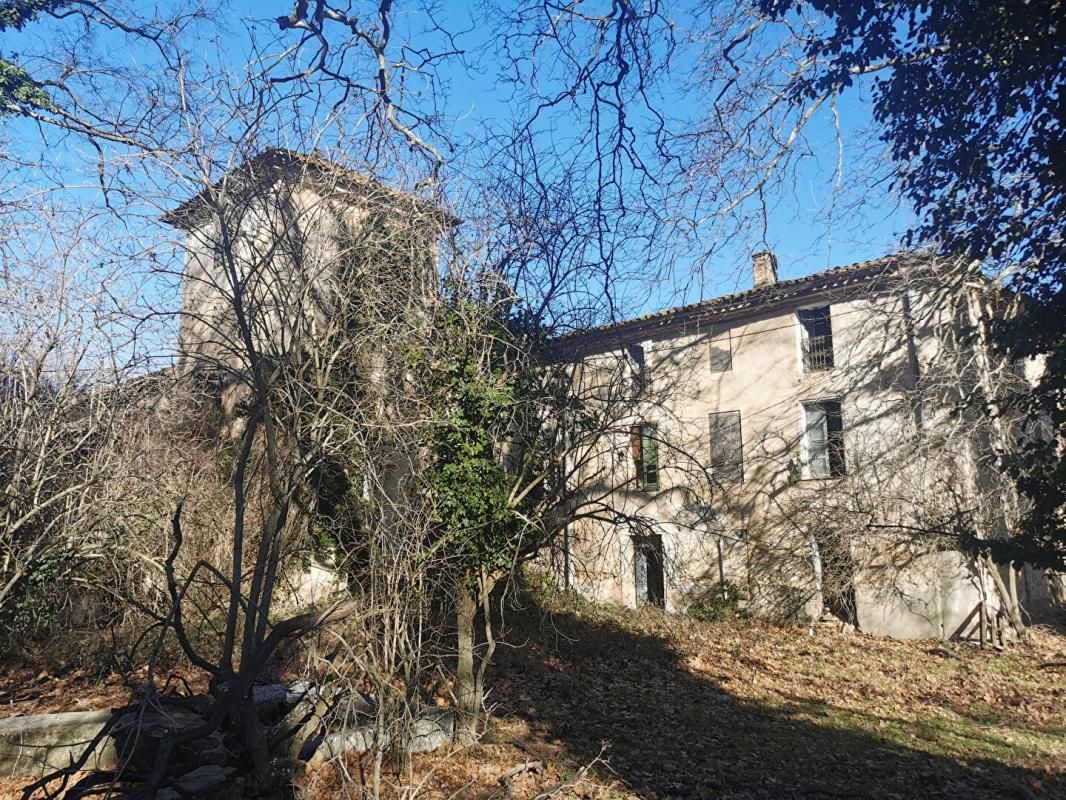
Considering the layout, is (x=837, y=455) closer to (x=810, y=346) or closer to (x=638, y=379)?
(x=810, y=346)

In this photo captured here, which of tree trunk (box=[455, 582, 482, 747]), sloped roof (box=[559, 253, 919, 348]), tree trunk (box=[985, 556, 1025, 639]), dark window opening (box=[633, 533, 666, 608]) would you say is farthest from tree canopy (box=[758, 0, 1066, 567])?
dark window opening (box=[633, 533, 666, 608])

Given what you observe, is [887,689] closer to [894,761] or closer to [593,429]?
[894,761]

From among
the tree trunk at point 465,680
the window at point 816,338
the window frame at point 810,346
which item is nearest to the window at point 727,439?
the window frame at point 810,346

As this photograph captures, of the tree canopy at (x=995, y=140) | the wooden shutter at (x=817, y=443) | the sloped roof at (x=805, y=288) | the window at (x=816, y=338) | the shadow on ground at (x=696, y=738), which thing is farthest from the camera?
the window at (x=816, y=338)

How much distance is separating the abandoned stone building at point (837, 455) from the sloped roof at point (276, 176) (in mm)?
6713

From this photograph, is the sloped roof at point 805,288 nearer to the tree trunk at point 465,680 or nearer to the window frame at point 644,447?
the window frame at point 644,447

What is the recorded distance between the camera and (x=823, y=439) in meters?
18.3

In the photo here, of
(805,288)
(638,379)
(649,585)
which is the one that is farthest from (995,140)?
(649,585)

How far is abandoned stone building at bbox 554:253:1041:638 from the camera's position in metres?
15.7

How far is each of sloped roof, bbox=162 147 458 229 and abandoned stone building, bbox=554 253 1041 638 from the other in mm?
6713

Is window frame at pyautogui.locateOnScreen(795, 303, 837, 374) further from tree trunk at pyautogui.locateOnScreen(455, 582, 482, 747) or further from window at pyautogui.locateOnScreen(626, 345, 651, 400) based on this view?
tree trunk at pyautogui.locateOnScreen(455, 582, 482, 747)

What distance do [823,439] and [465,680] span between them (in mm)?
12523

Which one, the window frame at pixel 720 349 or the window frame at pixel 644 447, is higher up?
the window frame at pixel 720 349

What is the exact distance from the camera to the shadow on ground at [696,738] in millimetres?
8016
